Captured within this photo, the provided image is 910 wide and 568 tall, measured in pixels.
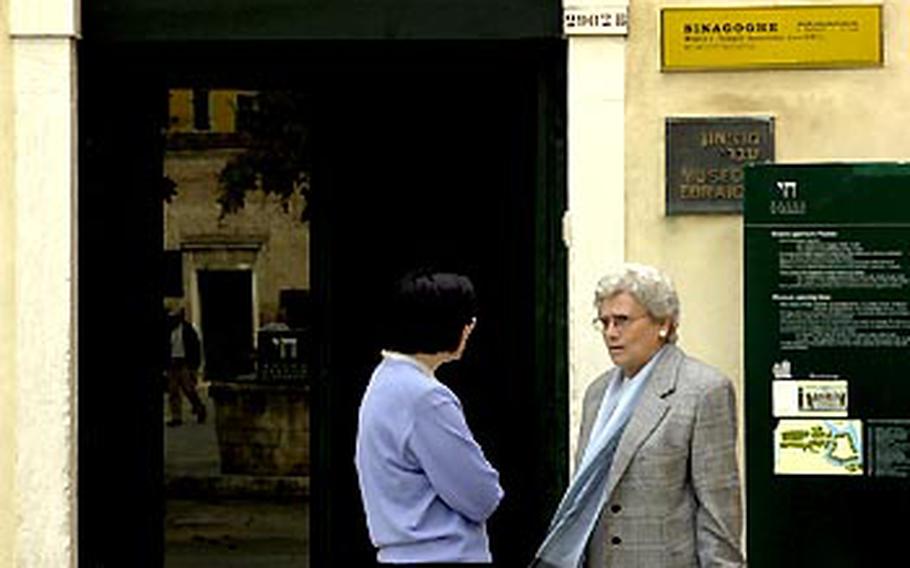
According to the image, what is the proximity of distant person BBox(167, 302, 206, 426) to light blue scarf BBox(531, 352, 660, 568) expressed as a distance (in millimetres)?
17186

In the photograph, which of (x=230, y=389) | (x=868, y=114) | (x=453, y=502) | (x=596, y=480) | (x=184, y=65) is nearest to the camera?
(x=453, y=502)

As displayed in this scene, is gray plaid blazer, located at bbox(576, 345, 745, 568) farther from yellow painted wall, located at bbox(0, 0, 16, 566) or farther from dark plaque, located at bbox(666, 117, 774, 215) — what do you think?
yellow painted wall, located at bbox(0, 0, 16, 566)

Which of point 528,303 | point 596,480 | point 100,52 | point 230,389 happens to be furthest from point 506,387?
point 230,389

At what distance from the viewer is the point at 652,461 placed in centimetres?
602

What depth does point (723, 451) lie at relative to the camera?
600cm

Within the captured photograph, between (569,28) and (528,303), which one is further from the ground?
(569,28)

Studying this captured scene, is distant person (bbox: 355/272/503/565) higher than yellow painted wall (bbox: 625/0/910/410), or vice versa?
yellow painted wall (bbox: 625/0/910/410)

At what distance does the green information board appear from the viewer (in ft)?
24.9

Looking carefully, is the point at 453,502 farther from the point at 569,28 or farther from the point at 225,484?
the point at 225,484

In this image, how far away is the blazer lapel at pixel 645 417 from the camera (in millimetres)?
6039

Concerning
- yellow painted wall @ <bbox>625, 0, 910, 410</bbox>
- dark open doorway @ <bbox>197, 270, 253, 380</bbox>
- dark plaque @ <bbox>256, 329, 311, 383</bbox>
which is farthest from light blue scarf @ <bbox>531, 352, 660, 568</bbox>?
dark open doorway @ <bbox>197, 270, 253, 380</bbox>

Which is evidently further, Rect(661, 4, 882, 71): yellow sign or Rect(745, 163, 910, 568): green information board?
Rect(661, 4, 882, 71): yellow sign

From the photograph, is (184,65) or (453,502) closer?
(453,502)

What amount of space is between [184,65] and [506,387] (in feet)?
6.85
